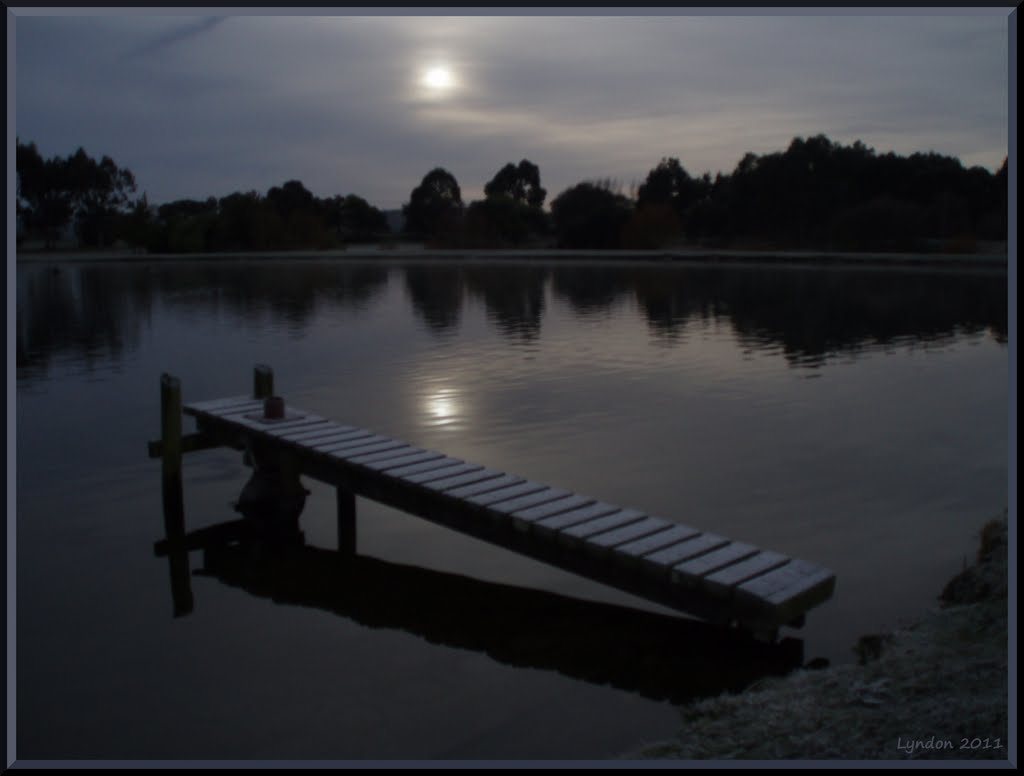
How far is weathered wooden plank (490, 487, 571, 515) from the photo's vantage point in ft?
21.1

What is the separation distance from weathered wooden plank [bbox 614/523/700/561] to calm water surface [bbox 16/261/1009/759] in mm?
604

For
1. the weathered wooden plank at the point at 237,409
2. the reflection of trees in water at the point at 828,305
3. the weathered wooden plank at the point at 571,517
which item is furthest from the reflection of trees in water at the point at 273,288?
the weathered wooden plank at the point at 571,517

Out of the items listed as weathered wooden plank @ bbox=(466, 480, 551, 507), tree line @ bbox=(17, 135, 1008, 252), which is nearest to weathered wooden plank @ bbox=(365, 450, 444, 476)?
weathered wooden plank @ bbox=(466, 480, 551, 507)

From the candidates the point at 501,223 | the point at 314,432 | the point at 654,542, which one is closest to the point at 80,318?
the point at 314,432

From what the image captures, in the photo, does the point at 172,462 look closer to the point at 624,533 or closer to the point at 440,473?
the point at 440,473

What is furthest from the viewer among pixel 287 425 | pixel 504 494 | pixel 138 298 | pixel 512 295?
pixel 138 298

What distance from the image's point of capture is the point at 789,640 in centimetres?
589

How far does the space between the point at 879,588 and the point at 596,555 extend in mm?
2128

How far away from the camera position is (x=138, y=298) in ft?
105

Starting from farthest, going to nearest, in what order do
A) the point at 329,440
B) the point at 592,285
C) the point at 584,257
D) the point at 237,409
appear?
the point at 584,257
the point at 592,285
the point at 237,409
the point at 329,440

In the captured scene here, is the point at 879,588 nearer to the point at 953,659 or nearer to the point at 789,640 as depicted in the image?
the point at 789,640

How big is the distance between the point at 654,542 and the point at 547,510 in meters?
0.85

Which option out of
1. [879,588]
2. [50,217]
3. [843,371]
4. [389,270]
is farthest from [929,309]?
[50,217]

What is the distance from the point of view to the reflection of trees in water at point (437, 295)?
931 inches
